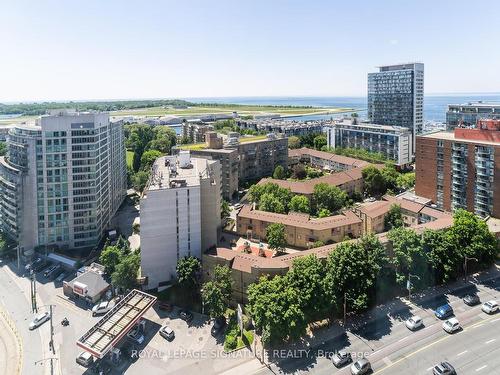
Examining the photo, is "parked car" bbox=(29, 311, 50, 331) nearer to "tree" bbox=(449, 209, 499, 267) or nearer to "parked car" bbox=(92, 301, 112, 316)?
"parked car" bbox=(92, 301, 112, 316)

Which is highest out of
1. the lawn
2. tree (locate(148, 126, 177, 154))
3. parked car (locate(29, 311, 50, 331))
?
tree (locate(148, 126, 177, 154))

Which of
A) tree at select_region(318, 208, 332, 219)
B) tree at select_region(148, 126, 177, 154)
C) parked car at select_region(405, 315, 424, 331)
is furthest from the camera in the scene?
tree at select_region(148, 126, 177, 154)

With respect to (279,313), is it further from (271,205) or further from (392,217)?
(392,217)

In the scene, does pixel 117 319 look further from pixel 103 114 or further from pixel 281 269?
pixel 103 114

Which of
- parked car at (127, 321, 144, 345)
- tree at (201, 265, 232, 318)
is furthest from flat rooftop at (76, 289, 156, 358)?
tree at (201, 265, 232, 318)

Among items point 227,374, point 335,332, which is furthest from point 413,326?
point 227,374

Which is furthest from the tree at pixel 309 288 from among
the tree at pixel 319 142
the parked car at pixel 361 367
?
the tree at pixel 319 142
